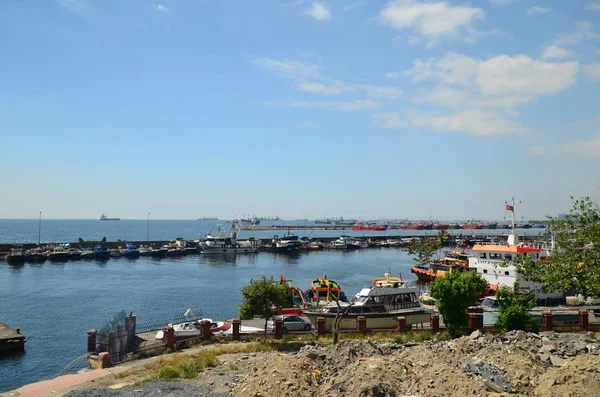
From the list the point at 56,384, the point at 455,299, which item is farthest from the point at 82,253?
the point at 455,299

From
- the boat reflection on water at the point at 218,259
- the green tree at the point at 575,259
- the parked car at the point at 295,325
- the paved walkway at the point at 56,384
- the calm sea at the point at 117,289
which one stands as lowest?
the calm sea at the point at 117,289

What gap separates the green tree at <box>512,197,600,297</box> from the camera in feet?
78.1

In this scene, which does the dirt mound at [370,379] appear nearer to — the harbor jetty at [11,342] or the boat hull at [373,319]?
the boat hull at [373,319]

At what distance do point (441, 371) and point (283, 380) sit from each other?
538 centimetres

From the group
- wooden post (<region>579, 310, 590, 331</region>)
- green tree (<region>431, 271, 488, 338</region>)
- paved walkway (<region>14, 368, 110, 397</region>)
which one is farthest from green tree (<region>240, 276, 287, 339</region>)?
wooden post (<region>579, 310, 590, 331</region>)

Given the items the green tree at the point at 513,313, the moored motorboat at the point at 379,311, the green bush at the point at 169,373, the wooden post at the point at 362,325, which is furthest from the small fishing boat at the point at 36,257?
the green tree at the point at 513,313

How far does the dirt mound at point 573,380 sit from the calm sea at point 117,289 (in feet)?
81.9

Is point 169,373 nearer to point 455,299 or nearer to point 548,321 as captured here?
point 455,299

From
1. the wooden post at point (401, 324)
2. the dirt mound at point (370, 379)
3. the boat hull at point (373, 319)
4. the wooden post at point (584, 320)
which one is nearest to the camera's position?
the dirt mound at point (370, 379)

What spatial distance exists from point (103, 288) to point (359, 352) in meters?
51.0

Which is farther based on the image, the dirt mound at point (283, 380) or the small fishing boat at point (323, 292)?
the small fishing boat at point (323, 292)

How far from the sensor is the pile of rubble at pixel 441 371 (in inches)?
575

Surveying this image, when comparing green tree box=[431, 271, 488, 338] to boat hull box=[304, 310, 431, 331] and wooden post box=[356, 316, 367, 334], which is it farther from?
boat hull box=[304, 310, 431, 331]

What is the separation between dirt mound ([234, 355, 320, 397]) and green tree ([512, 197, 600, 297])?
575 inches
